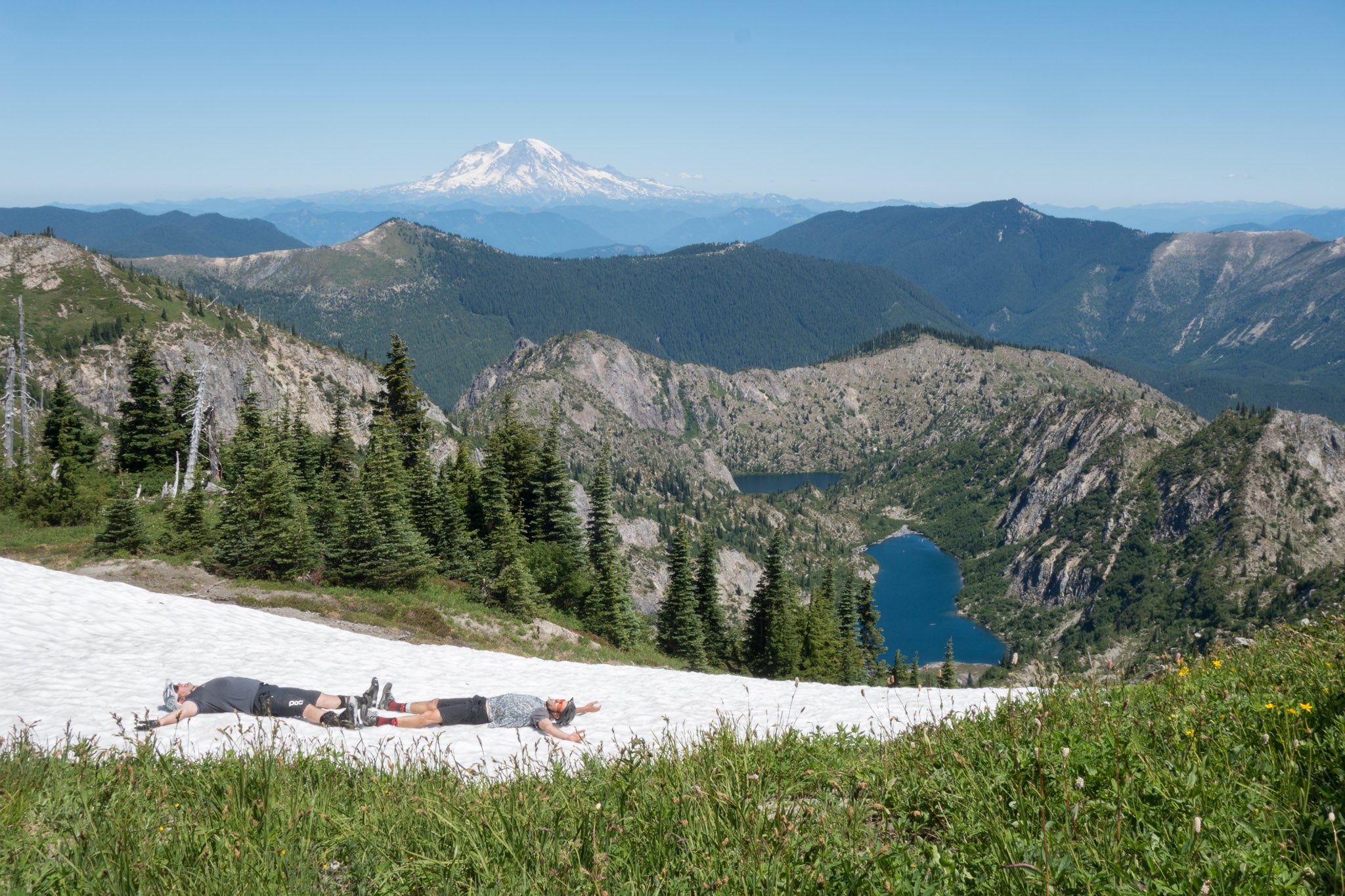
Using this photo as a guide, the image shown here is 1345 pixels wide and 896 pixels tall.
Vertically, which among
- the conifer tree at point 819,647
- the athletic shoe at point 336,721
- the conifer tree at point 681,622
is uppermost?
the athletic shoe at point 336,721

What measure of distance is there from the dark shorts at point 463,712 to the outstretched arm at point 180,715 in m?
3.94

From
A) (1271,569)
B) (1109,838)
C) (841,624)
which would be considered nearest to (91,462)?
(1109,838)

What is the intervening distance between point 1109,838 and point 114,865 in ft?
19.4

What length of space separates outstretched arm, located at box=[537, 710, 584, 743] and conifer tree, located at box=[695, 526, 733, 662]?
1766 inches

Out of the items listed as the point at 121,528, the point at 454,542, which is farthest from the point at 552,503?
the point at 121,528

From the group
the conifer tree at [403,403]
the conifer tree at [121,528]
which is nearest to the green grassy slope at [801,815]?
the conifer tree at [121,528]

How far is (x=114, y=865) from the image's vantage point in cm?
445

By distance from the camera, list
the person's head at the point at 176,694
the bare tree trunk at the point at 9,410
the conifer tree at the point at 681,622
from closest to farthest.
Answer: the person's head at the point at 176,694, the bare tree trunk at the point at 9,410, the conifer tree at the point at 681,622

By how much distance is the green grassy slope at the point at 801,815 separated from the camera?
13.0 ft

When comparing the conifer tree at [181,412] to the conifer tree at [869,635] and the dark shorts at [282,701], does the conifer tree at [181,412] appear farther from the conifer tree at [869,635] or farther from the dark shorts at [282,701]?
the conifer tree at [869,635]

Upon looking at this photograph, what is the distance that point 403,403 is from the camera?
155 feet

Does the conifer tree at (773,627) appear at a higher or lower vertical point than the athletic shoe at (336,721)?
lower

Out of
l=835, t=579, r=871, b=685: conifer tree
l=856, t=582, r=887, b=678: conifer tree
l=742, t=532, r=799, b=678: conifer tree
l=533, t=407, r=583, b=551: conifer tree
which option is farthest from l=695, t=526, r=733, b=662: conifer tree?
l=856, t=582, r=887, b=678: conifer tree

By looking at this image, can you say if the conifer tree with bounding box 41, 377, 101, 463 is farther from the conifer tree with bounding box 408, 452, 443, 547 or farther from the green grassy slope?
the green grassy slope
